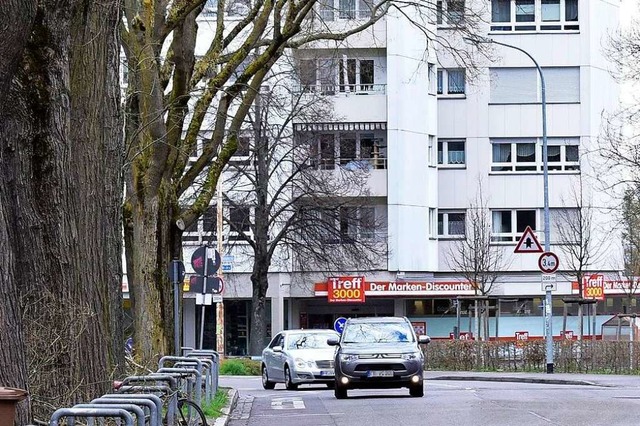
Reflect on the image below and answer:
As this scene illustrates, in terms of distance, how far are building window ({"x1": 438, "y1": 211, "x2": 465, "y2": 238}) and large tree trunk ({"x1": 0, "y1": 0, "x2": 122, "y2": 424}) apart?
44.2 m

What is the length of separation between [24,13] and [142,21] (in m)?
13.4

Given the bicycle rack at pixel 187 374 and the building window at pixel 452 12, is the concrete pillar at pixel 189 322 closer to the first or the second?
the building window at pixel 452 12

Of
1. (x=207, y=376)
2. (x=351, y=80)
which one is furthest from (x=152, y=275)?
(x=351, y=80)

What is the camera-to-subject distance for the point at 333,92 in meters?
53.2

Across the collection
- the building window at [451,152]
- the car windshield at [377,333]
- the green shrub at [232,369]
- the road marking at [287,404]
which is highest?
the building window at [451,152]

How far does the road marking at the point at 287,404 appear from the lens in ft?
76.6

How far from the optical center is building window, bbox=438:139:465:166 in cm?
5831

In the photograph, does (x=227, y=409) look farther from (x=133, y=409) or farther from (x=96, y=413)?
(x=96, y=413)

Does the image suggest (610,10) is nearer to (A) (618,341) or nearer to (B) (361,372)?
(A) (618,341)

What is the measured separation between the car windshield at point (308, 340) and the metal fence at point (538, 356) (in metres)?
8.02

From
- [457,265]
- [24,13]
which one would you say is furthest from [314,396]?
[457,265]

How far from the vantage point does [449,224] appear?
58.5 m

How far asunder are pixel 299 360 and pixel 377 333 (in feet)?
15.5

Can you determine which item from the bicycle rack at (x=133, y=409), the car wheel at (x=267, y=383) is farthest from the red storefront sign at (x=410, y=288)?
the bicycle rack at (x=133, y=409)
